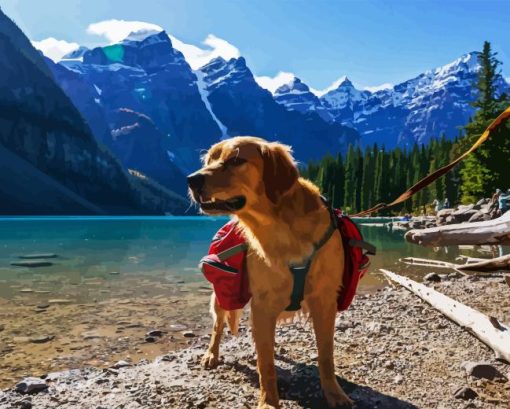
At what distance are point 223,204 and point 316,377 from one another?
240 centimetres

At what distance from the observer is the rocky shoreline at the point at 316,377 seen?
4375 millimetres

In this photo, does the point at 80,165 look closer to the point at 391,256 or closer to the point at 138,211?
the point at 138,211

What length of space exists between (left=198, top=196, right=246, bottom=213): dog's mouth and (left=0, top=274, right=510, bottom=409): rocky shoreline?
1.93m

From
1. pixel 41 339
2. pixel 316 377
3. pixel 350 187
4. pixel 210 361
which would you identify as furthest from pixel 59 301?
pixel 350 187

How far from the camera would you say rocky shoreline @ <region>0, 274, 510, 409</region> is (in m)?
4.38

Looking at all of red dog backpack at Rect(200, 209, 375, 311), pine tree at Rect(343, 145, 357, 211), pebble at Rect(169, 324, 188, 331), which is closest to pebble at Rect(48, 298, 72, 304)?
pebble at Rect(169, 324, 188, 331)

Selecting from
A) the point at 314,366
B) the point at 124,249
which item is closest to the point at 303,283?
the point at 314,366

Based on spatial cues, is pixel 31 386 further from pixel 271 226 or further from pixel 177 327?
pixel 177 327

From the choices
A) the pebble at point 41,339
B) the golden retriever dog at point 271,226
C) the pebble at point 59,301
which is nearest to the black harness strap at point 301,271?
the golden retriever dog at point 271,226

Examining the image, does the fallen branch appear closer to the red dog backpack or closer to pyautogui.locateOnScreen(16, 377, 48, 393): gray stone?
the red dog backpack

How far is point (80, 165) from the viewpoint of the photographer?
144000 millimetres

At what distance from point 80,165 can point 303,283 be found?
15167cm

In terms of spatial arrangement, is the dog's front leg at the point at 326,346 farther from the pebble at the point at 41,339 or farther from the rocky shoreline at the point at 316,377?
the pebble at the point at 41,339

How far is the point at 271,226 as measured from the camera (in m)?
3.86
